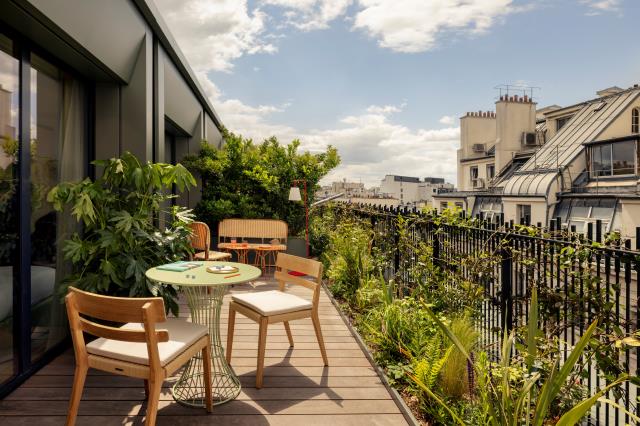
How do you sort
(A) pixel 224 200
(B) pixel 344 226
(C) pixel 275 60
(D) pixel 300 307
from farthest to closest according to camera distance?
(A) pixel 224 200
(C) pixel 275 60
(B) pixel 344 226
(D) pixel 300 307

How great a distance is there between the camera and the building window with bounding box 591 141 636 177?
1706 centimetres

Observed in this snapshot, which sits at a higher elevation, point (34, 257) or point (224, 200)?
point (224, 200)

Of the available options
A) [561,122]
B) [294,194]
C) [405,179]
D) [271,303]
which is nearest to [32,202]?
[271,303]

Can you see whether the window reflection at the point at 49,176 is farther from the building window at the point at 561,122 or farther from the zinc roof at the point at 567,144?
the building window at the point at 561,122

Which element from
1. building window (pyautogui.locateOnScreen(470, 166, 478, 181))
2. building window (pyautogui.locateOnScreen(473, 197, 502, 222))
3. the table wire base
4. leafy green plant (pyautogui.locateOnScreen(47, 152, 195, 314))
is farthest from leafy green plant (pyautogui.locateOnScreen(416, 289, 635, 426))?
building window (pyautogui.locateOnScreen(470, 166, 478, 181))

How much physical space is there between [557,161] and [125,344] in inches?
913

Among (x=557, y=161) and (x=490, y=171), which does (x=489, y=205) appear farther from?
(x=557, y=161)

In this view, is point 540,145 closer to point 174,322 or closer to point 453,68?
point 453,68

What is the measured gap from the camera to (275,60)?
8242mm

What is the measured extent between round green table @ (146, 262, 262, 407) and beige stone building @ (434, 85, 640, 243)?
12.9 m

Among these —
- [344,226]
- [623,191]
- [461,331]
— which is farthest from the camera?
[623,191]

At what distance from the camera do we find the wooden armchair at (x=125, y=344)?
7.08ft

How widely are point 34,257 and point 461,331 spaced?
3.52 meters

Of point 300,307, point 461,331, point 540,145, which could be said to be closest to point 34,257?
point 300,307
